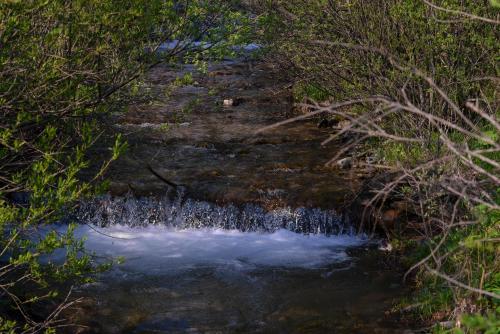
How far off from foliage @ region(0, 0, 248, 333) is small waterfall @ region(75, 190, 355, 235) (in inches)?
113

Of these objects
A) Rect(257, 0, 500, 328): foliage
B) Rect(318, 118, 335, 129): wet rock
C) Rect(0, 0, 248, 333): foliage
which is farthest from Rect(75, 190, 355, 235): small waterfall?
Rect(318, 118, 335, 129): wet rock

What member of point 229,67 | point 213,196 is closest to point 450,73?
point 213,196

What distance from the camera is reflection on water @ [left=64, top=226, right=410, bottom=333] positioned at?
841 cm

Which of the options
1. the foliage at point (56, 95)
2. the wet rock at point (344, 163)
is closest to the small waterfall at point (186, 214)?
the wet rock at point (344, 163)

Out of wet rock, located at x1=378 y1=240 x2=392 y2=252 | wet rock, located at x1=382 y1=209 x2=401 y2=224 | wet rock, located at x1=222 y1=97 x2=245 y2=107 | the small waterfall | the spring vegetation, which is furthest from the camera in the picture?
wet rock, located at x1=222 y1=97 x2=245 y2=107

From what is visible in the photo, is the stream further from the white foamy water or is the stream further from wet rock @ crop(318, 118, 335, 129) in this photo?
wet rock @ crop(318, 118, 335, 129)

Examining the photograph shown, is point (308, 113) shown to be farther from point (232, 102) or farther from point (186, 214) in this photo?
point (232, 102)

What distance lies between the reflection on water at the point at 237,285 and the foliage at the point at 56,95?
1.03 m

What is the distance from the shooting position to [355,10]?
12.6 metres

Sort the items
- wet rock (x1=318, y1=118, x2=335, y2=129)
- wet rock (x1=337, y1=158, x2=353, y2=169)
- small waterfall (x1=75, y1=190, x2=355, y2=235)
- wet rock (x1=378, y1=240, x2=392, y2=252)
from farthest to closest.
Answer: wet rock (x1=318, y1=118, x2=335, y2=129) → wet rock (x1=337, y1=158, x2=353, y2=169) → small waterfall (x1=75, y1=190, x2=355, y2=235) → wet rock (x1=378, y1=240, x2=392, y2=252)

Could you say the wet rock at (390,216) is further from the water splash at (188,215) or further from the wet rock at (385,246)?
the water splash at (188,215)

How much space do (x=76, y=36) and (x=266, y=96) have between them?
14282 millimetres

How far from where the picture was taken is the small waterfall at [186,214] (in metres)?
12.0

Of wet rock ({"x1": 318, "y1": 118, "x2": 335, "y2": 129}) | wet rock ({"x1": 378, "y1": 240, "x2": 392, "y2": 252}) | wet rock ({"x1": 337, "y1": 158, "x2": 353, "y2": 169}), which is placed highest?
wet rock ({"x1": 318, "y1": 118, "x2": 335, "y2": 129})
